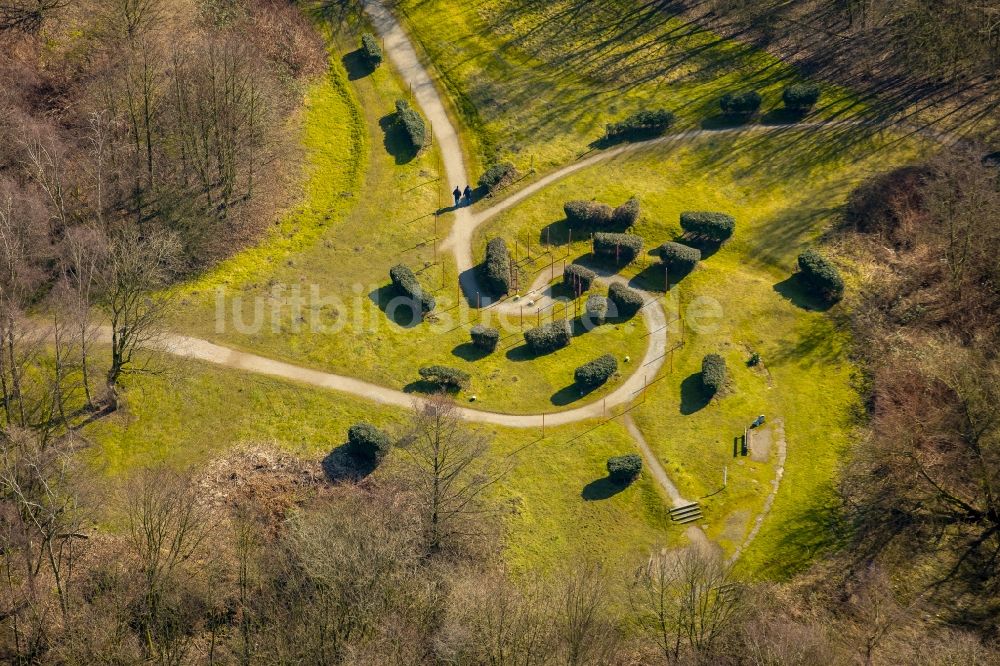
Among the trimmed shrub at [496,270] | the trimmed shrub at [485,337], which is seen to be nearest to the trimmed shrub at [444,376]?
the trimmed shrub at [485,337]

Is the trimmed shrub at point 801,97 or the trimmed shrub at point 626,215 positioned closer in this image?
the trimmed shrub at point 626,215

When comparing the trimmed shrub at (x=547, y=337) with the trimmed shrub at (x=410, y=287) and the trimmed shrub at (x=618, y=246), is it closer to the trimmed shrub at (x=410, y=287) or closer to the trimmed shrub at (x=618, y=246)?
the trimmed shrub at (x=410, y=287)

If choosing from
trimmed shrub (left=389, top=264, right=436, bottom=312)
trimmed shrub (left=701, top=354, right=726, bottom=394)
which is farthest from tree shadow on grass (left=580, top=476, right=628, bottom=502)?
trimmed shrub (left=389, top=264, right=436, bottom=312)

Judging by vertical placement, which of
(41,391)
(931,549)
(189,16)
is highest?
(189,16)

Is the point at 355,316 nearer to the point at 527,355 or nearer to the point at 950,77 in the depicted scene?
the point at 527,355

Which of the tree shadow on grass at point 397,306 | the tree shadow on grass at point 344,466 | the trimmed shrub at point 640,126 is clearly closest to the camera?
the tree shadow on grass at point 344,466

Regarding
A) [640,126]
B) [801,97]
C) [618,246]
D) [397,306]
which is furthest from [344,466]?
[801,97]

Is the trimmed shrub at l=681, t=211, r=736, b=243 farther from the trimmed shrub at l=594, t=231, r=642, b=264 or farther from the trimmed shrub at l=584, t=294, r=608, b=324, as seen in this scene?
the trimmed shrub at l=584, t=294, r=608, b=324

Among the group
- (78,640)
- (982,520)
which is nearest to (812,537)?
(982,520)
